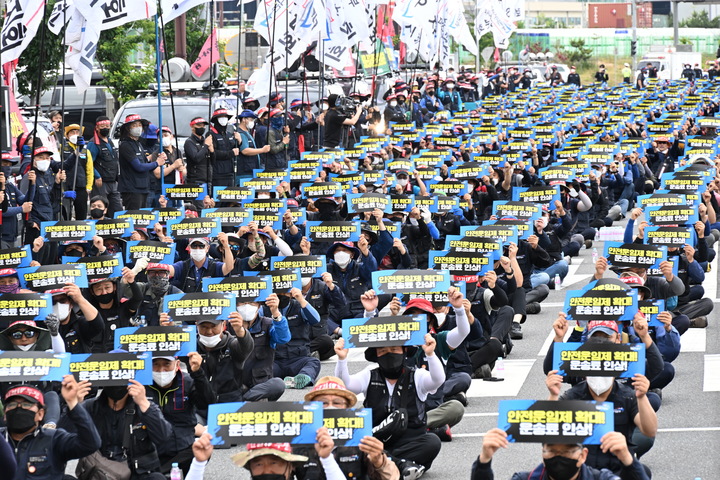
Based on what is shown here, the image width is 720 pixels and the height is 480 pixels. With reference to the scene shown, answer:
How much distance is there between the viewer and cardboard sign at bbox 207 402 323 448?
8414mm

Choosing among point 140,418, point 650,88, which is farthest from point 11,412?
point 650,88

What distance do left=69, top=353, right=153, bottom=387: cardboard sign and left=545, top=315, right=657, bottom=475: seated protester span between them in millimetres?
2742

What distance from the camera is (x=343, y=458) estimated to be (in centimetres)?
930

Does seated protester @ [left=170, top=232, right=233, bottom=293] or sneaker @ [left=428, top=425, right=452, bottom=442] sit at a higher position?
seated protester @ [left=170, top=232, right=233, bottom=293]

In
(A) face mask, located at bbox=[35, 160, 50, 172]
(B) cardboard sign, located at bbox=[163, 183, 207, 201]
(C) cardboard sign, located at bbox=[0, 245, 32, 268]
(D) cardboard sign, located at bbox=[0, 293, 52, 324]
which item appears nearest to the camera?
(D) cardboard sign, located at bbox=[0, 293, 52, 324]

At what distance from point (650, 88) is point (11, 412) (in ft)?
152

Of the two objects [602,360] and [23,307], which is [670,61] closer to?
[23,307]

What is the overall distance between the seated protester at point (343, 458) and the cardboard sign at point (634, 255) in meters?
5.61

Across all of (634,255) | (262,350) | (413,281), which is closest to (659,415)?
(634,255)

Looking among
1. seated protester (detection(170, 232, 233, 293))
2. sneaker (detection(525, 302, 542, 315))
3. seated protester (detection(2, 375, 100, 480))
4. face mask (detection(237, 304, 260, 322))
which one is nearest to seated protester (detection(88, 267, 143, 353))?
face mask (detection(237, 304, 260, 322))

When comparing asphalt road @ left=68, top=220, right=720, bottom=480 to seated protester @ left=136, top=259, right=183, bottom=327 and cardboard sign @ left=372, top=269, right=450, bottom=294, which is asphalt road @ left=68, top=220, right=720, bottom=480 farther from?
seated protester @ left=136, top=259, right=183, bottom=327

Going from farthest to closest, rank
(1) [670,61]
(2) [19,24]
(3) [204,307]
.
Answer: (1) [670,61], (2) [19,24], (3) [204,307]

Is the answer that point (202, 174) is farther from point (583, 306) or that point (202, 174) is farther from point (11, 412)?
point (11, 412)

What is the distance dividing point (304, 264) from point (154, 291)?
1.51 metres
